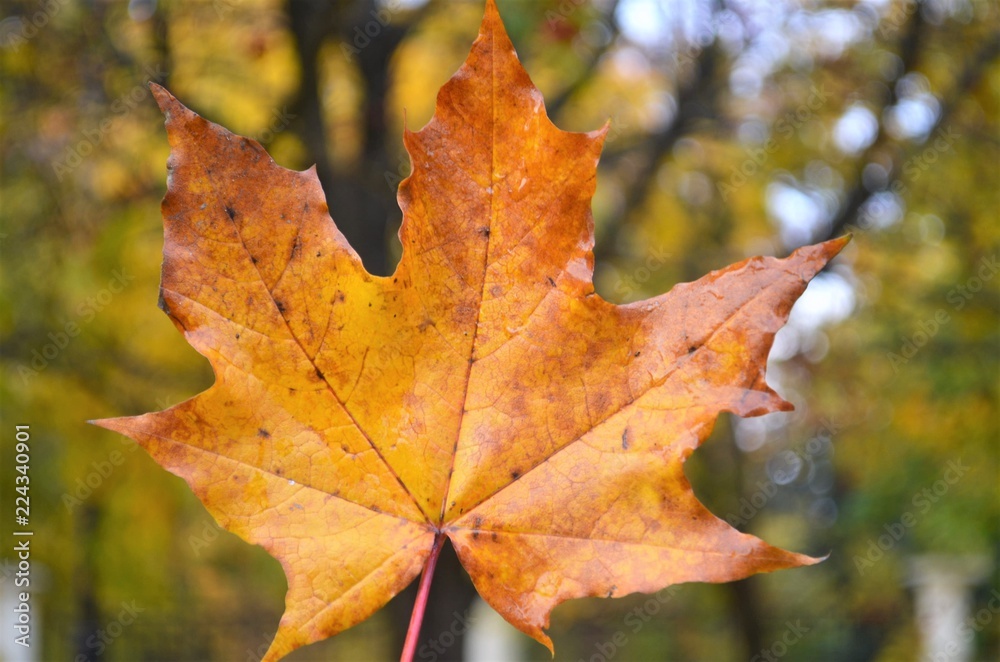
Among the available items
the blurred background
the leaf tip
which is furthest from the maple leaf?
the blurred background

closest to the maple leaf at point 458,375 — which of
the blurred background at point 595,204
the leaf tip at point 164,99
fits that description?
the leaf tip at point 164,99

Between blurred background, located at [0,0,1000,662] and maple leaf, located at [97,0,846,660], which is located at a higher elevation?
maple leaf, located at [97,0,846,660]

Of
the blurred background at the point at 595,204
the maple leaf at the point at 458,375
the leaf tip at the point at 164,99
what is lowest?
the blurred background at the point at 595,204

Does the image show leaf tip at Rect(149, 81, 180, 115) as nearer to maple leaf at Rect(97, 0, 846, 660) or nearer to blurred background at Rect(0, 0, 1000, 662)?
maple leaf at Rect(97, 0, 846, 660)

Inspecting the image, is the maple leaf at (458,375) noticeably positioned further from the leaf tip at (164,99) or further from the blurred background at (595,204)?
the blurred background at (595,204)

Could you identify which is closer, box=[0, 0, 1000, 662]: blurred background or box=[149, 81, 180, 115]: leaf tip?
box=[149, 81, 180, 115]: leaf tip

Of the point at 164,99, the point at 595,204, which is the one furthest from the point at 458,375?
the point at 595,204

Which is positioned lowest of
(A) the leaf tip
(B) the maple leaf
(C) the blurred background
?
(C) the blurred background

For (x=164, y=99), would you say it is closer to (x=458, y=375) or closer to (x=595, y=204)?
(x=458, y=375)
